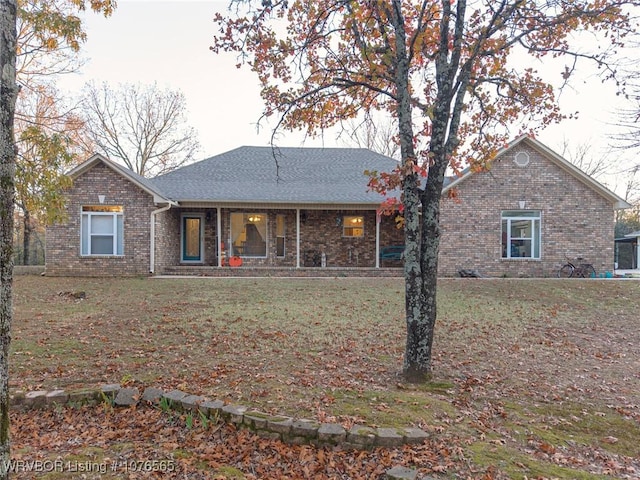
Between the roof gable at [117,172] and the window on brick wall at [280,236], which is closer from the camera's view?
the roof gable at [117,172]

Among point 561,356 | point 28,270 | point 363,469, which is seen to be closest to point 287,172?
point 28,270

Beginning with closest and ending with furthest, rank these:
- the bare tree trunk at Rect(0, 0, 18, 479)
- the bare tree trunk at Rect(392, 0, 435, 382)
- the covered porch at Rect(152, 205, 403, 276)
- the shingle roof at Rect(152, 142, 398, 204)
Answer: the bare tree trunk at Rect(0, 0, 18, 479) < the bare tree trunk at Rect(392, 0, 435, 382) < the shingle roof at Rect(152, 142, 398, 204) < the covered porch at Rect(152, 205, 403, 276)

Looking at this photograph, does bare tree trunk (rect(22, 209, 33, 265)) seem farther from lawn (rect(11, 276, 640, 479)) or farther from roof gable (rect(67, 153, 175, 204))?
lawn (rect(11, 276, 640, 479))

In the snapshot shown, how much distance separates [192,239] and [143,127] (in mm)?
16722

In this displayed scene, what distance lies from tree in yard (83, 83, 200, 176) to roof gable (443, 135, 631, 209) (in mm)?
22352

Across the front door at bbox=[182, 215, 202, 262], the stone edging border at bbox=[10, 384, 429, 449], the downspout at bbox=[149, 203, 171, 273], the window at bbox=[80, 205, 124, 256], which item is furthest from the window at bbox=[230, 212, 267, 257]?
the stone edging border at bbox=[10, 384, 429, 449]

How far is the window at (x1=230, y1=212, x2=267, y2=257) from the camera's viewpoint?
16641 millimetres

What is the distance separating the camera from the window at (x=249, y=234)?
16641 millimetres

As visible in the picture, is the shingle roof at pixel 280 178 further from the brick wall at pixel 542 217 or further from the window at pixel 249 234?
the brick wall at pixel 542 217

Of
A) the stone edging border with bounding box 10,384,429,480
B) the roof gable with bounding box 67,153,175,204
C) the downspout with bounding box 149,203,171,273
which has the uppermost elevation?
the roof gable with bounding box 67,153,175,204

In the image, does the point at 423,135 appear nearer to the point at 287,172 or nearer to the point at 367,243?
the point at 367,243

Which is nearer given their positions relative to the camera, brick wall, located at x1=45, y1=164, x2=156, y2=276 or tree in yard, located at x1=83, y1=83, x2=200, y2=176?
brick wall, located at x1=45, y1=164, x2=156, y2=276

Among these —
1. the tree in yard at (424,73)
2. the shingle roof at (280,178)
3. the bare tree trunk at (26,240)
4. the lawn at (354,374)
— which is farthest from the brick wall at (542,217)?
the bare tree trunk at (26,240)

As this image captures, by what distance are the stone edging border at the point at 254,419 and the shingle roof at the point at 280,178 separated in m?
11.4
